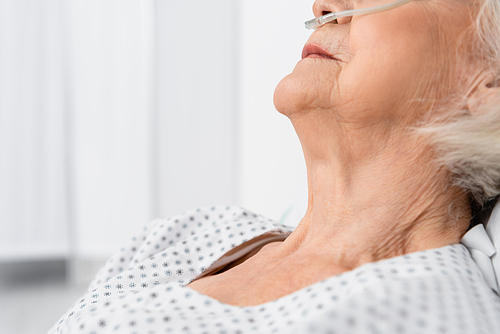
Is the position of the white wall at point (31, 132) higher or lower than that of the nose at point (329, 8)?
lower

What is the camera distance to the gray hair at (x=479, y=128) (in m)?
0.71

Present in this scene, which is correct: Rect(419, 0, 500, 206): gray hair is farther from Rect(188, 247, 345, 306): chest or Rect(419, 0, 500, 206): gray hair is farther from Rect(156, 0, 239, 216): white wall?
Rect(156, 0, 239, 216): white wall

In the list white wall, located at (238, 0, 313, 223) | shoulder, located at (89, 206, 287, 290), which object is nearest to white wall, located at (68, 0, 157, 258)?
white wall, located at (238, 0, 313, 223)

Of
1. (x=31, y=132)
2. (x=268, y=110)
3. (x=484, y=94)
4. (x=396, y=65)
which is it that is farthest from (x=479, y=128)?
(x=31, y=132)

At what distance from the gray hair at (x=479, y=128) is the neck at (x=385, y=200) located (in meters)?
0.03

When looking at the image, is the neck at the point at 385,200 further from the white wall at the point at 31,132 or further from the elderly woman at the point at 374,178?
the white wall at the point at 31,132

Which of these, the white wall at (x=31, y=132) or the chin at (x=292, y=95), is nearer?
the chin at (x=292, y=95)

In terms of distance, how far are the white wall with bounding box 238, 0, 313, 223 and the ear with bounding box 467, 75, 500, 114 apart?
0.57m

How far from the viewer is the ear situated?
709 millimetres

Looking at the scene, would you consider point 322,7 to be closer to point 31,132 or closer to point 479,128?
point 479,128

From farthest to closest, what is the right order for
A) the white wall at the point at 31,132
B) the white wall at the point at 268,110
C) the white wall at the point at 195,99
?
1. the white wall at the point at 195,99
2. the white wall at the point at 31,132
3. the white wall at the point at 268,110

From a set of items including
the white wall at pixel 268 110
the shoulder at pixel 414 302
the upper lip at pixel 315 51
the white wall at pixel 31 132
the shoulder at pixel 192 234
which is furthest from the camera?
Answer: the white wall at pixel 31 132

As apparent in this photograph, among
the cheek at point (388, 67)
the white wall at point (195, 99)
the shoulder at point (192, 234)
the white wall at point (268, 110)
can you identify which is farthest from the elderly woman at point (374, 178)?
the white wall at point (195, 99)

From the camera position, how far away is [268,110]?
81.7 inches
